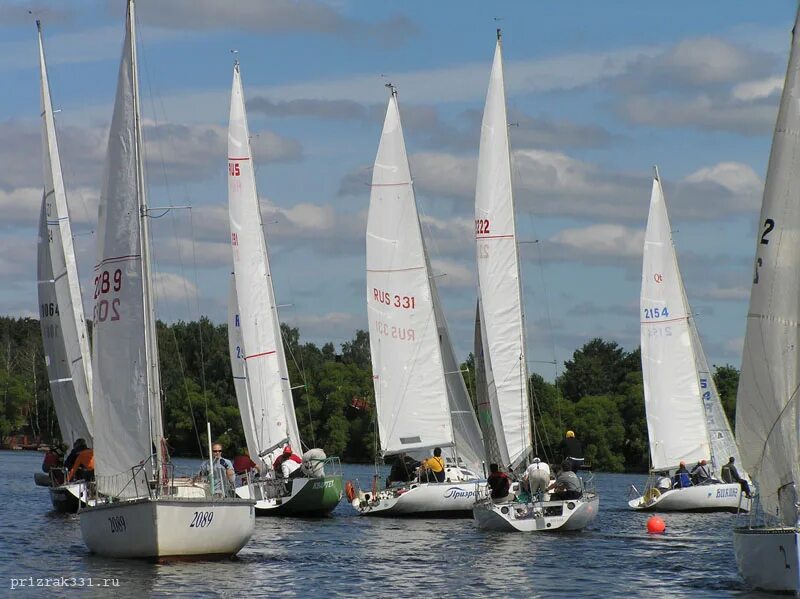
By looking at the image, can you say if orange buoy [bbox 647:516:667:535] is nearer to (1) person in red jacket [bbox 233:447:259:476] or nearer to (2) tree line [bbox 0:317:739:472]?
(1) person in red jacket [bbox 233:447:259:476]

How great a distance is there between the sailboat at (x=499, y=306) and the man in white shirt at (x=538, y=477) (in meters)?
5.83

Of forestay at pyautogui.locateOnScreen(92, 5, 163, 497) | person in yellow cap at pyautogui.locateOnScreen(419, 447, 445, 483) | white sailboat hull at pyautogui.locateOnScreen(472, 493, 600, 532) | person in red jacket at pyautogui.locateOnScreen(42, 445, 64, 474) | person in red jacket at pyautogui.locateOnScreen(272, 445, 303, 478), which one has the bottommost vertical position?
white sailboat hull at pyautogui.locateOnScreen(472, 493, 600, 532)

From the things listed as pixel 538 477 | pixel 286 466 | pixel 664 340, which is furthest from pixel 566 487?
pixel 664 340

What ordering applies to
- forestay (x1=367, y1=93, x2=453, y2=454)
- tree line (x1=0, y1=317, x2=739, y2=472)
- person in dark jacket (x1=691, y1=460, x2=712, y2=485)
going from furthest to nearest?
tree line (x1=0, y1=317, x2=739, y2=472) → person in dark jacket (x1=691, y1=460, x2=712, y2=485) → forestay (x1=367, y1=93, x2=453, y2=454)

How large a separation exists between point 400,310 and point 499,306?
3.40 metres

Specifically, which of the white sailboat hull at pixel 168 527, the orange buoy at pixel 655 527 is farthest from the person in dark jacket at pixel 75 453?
the orange buoy at pixel 655 527

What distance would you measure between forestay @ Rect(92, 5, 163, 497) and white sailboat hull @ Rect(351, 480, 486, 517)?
13561 mm

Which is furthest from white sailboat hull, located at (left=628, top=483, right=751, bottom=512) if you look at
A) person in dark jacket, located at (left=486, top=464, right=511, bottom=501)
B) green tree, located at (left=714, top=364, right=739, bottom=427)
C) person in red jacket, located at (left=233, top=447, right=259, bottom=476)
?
green tree, located at (left=714, top=364, right=739, bottom=427)

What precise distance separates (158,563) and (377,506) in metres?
14.5

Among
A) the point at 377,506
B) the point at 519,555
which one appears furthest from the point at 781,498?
the point at 377,506

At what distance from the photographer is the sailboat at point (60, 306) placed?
4284 cm

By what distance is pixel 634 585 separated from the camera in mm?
25531

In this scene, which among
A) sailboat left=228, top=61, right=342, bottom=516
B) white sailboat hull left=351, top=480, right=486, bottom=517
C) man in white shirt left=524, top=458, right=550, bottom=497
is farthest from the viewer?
sailboat left=228, top=61, right=342, bottom=516

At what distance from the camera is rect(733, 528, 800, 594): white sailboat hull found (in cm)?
2034
